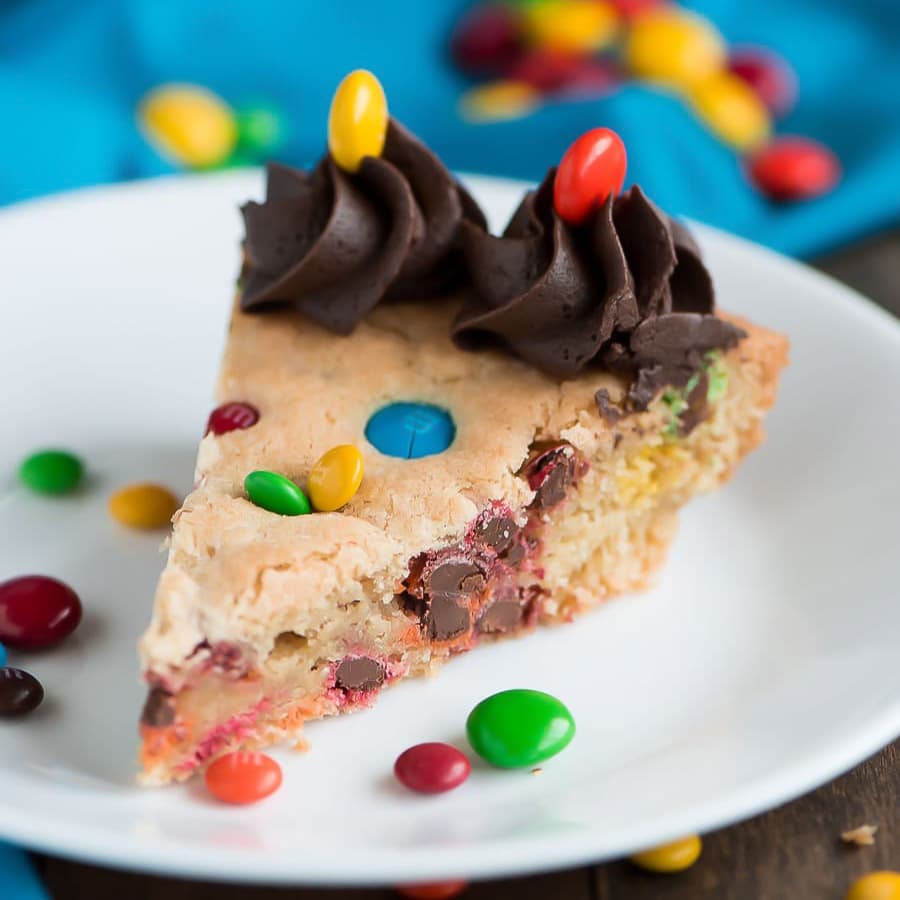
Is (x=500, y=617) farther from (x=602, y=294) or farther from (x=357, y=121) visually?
(x=357, y=121)

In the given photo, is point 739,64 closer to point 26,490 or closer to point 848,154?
point 848,154

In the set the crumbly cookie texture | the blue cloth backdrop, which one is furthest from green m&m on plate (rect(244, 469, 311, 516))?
the blue cloth backdrop

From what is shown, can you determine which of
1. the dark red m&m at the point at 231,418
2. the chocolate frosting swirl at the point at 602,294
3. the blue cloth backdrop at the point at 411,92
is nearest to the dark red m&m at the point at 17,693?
the dark red m&m at the point at 231,418

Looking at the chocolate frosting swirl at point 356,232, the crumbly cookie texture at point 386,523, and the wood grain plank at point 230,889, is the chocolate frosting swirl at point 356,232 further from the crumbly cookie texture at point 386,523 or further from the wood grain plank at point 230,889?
the wood grain plank at point 230,889

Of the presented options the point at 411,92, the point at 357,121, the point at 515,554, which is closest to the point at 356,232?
the point at 357,121

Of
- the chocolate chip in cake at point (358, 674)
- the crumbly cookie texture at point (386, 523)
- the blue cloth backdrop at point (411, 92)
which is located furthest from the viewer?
the blue cloth backdrop at point (411, 92)

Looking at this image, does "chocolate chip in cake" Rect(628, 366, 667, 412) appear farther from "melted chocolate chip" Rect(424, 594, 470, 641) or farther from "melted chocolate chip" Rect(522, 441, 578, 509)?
"melted chocolate chip" Rect(424, 594, 470, 641)
